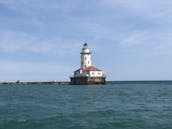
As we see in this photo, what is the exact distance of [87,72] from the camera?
340 ft

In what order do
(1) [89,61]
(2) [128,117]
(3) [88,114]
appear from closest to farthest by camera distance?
(2) [128,117]
(3) [88,114]
(1) [89,61]

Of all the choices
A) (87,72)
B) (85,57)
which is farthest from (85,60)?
(87,72)

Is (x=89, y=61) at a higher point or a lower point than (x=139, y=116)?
higher

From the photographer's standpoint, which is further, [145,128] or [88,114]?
[88,114]

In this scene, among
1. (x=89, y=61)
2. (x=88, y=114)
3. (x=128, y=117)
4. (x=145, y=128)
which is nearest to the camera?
(x=145, y=128)

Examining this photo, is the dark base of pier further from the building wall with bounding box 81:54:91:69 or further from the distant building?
the building wall with bounding box 81:54:91:69

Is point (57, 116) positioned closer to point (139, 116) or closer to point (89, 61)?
point (139, 116)

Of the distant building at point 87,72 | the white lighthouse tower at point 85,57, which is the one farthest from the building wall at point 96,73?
the white lighthouse tower at point 85,57

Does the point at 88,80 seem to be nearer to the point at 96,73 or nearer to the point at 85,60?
the point at 96,73

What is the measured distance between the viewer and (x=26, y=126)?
24281mm

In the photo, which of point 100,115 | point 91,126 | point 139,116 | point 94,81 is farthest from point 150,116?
point 94,81

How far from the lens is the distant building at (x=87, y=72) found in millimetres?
104062

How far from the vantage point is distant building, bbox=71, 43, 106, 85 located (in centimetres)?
10406

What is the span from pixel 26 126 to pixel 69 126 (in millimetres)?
2820
